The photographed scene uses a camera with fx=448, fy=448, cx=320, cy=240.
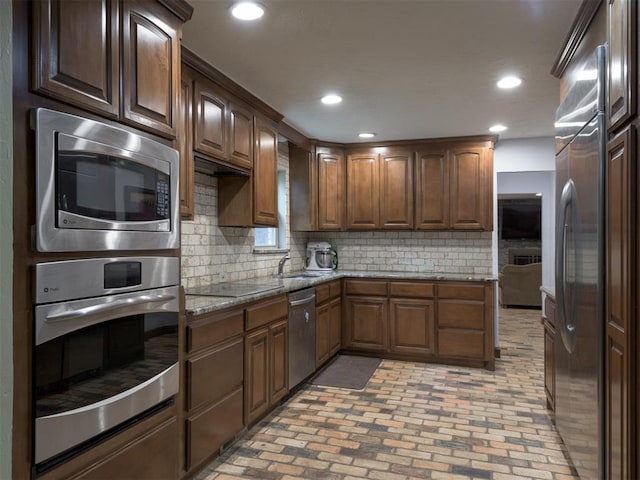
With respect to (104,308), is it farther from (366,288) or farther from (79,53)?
(366,288)

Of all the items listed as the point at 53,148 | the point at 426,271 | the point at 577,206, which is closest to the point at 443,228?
the point at 426,271

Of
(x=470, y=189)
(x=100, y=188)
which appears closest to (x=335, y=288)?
(x=470, y=189)

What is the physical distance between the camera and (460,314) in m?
4.49

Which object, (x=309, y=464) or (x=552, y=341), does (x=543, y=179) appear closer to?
(x=552, y=341)

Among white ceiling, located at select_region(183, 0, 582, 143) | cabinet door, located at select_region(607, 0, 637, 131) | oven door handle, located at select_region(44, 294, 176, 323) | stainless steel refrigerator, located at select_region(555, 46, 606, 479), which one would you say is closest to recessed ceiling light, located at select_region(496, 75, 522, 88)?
white ceiling, located at select_region(183, 0, 582, 143)

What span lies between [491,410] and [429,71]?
2443mm

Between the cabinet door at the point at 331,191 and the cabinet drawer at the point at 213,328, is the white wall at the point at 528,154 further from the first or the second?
the cabinet drawer at the point at 213,328

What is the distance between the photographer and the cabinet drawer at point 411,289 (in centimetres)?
456

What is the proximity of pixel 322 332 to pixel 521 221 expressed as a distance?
813cm

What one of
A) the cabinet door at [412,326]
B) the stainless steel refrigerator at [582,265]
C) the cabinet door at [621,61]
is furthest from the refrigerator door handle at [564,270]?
the cabinet door at [412,326]

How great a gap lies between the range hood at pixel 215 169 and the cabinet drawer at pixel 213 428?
1485mm

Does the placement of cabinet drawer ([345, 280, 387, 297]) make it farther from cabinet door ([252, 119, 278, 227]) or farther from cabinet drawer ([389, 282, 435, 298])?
cabinet door ([252, 119, 278, 227])

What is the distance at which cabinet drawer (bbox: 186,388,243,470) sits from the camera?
2.25m
